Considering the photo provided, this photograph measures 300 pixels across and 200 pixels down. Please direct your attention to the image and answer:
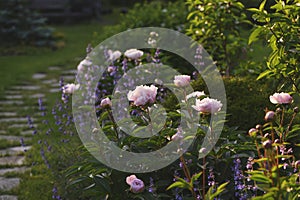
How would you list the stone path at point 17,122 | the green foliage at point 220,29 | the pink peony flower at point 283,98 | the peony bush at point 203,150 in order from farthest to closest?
1. the green foliage at point 220,29
2. the stone path at point 17,122
3. the pink peony flower at point 283,98
4. the peony bush at point 203,150

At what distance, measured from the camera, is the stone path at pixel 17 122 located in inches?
161

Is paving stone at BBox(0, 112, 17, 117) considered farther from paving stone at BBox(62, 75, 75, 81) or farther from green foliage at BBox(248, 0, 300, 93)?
green foliage at BBox(248, 0, 300, 93)

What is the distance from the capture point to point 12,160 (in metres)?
4.45

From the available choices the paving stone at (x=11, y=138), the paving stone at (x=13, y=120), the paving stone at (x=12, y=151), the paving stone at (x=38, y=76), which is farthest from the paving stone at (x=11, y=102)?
the paving stone at (x=12, y=151)

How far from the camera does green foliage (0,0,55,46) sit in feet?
34.3

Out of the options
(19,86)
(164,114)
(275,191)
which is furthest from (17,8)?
(275,191)

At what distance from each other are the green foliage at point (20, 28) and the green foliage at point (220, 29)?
20.0ft

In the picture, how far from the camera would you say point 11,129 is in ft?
17.2

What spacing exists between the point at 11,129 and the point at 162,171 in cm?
282

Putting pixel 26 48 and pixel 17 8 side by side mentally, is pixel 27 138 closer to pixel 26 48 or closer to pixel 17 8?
pixel 26 48

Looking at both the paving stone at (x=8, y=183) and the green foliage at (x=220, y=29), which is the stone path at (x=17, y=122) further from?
the green foliage at (x=220, y=29)

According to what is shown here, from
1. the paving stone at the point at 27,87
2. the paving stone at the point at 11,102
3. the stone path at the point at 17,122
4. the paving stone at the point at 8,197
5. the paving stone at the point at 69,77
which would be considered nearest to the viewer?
the paving stone at the point at 8,197

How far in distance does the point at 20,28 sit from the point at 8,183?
7.09 meters

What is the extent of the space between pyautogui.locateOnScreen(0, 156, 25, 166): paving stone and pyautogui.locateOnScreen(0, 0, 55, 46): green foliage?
19.8 ft
